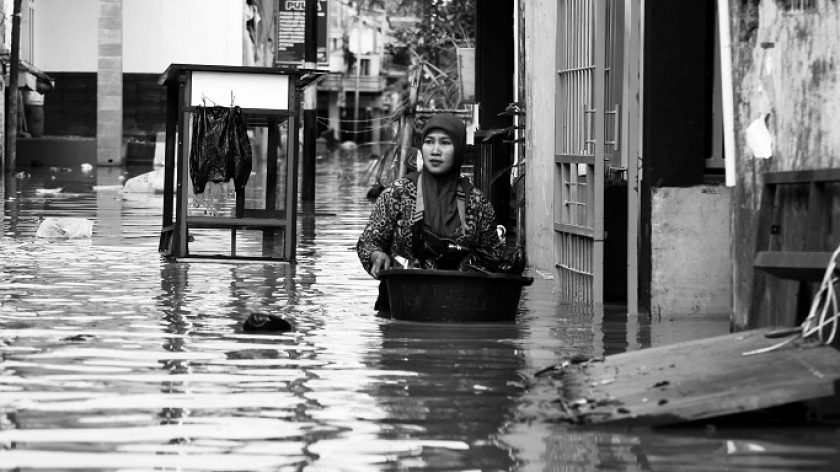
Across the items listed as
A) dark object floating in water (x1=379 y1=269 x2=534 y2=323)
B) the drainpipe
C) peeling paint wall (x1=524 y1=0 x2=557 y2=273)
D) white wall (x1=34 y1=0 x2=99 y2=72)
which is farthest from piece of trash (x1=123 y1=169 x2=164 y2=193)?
the drainpipe

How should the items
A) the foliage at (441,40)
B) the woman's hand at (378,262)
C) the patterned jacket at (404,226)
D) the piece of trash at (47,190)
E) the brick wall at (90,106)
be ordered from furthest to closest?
the brick wall at (90,106) < the foliage at (441,40) < the piece of trash at (47,190) < the patterned jacket at (404,226) < the woman's hand at (378,262)

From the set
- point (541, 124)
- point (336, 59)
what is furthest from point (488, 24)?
point (336, 59)

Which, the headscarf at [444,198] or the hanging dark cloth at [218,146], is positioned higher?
the hanging dark cloth at [218,146]

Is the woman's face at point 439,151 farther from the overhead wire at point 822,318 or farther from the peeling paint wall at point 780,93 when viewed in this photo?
the overhead wire at point 822,318

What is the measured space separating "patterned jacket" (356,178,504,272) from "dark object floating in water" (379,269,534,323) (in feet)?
1.50

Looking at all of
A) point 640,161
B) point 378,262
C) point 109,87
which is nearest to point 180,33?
point 109,87

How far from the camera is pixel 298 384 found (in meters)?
7.14

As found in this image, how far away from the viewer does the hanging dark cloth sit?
514 inches

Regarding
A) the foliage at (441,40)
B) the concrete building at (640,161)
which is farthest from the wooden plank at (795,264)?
the foliage at (441,40)

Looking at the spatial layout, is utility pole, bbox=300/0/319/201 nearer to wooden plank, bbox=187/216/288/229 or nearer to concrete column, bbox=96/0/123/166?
wooden plank, bbox=187/216/288/229

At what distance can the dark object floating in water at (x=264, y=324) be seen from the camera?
29.6ft

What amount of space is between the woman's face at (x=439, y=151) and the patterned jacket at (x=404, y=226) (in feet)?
0.79

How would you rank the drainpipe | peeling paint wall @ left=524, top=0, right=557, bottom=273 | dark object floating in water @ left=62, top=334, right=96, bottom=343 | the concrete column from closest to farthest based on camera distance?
the drainpipe → dark object floating in water @ left=62, top=334, right=96, bottom=343 → peeling paint wall @ left=524, top=0, right=557, bottom=273 → the concrete column

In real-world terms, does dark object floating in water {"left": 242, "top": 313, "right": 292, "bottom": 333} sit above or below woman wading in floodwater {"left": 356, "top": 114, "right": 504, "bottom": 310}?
below
